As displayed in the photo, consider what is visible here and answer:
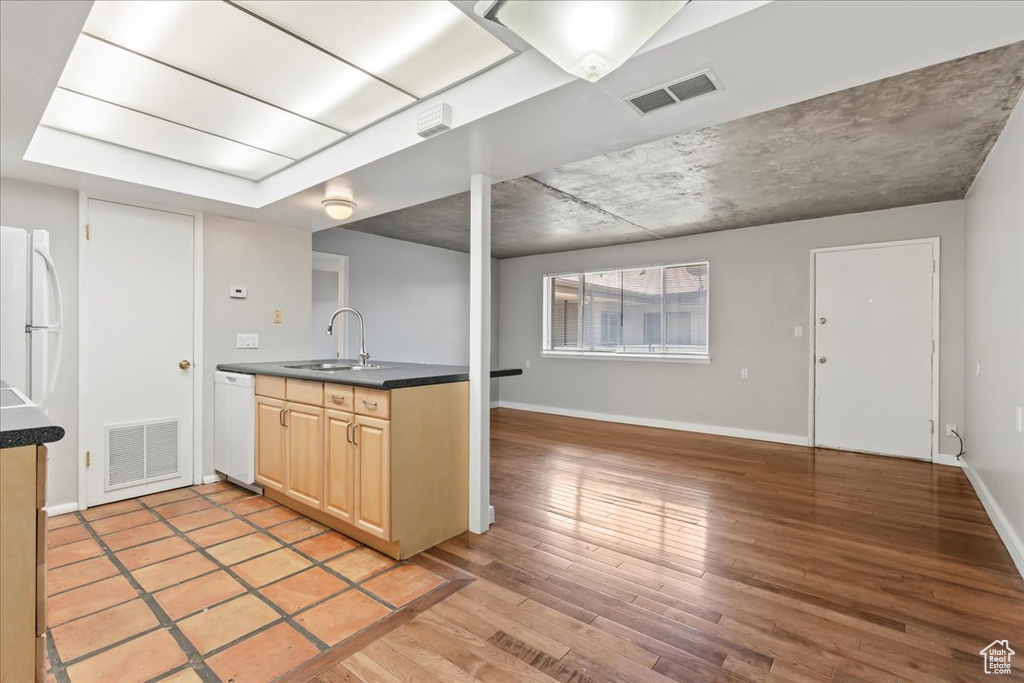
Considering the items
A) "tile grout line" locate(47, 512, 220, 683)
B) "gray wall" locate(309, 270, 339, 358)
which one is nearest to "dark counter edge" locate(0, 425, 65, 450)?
"tile grout line" locate(47, 512, 220, 683)

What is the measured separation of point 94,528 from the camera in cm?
282

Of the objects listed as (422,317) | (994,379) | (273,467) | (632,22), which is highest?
(632,22)

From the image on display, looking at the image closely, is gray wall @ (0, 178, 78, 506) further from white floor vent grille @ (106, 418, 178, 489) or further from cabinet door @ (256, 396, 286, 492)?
cabinet door @ (256, 396, 286, 492)

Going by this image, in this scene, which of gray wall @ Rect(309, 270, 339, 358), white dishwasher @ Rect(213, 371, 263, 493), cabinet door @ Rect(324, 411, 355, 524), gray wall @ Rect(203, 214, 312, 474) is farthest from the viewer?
gray wall @ Rect(309, 270, 339, 358)

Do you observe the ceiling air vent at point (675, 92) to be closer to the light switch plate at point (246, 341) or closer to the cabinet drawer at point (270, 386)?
the cabinet drawer at point (270, 386)

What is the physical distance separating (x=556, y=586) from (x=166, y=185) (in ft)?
10.9

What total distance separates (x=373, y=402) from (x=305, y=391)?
2.25ft

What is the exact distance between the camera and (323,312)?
665 cm

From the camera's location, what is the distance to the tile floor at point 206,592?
168 cm

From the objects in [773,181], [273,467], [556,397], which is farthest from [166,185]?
[556,397]

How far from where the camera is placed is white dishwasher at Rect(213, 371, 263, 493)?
335cm

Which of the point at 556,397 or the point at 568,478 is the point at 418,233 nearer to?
the point at 556,397

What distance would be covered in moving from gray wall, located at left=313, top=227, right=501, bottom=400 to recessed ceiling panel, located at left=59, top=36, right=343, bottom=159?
2500mm

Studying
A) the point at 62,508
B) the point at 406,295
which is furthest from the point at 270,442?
the point at 406,295
